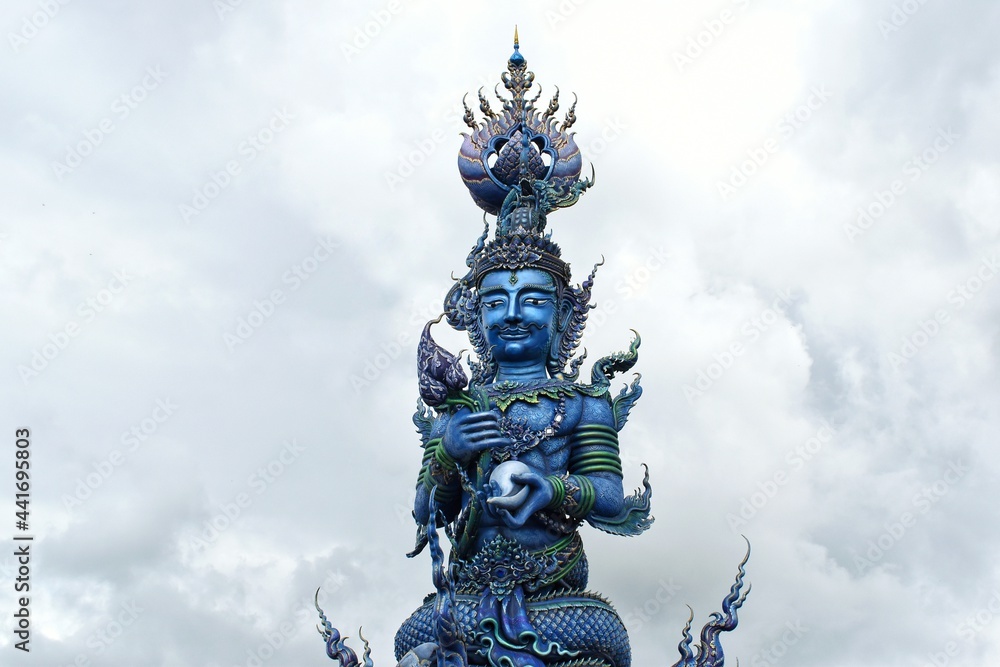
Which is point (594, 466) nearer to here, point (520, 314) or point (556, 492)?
point (556, 492)

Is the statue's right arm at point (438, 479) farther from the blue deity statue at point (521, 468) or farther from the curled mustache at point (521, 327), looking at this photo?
the curled mustache at point (521, 327)

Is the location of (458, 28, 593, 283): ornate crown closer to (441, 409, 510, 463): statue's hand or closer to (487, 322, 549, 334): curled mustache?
(487, 322, 549, 334): curled mustache

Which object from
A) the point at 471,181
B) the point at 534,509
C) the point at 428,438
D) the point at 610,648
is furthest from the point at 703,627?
the point at 471,181

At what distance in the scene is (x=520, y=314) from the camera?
57.0ft

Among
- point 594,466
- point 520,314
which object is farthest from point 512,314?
point 594,466

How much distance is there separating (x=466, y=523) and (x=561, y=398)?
5.88 ft

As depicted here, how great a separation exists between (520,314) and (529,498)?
7.81 feet

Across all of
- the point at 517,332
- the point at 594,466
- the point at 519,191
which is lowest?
the point at 594,466

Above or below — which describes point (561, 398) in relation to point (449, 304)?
below

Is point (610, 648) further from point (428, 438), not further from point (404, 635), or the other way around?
point (428, 438)

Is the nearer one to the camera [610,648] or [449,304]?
[610,648]

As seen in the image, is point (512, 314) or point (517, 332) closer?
point (512, 314)

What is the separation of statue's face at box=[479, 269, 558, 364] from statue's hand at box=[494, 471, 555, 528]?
6.31 feet

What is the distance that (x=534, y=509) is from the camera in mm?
16031
